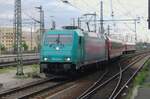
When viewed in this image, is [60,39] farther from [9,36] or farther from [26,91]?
[9,36]

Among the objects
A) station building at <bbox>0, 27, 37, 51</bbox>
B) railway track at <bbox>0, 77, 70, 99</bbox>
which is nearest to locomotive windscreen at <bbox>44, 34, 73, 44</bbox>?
railway track at <bbox>0, 77, 70, 99</bbox>

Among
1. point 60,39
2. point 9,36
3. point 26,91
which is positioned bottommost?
point 26,91

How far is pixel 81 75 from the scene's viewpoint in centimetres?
3044

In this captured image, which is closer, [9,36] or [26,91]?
[26,91]

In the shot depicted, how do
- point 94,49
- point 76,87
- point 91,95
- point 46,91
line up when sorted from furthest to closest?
point 94,49 → point 76,87 → point 46,91 → point 91,95

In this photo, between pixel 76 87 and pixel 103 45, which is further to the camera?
pixel 103 45

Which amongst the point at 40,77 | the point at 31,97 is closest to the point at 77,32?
the point at 40,77

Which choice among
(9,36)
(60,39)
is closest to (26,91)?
(60,39)

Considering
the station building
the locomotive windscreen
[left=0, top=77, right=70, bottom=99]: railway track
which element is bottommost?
[left=0, top=77, right=70, bottom=99]: railway track

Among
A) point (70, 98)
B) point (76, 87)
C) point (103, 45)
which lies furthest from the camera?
point (103, 45)

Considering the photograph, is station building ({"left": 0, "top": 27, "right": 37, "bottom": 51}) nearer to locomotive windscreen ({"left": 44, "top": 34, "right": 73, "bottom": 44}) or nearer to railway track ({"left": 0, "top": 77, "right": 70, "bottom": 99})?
locomotive windscreen ({"left": 44, "top": 34, "right": 73, "bottom": 44})

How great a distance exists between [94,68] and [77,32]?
33.9ft

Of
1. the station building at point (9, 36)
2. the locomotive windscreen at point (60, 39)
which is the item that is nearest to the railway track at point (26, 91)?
the locomotive windscreen at point (60, 39)

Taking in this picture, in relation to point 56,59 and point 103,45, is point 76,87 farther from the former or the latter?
point 103,45
